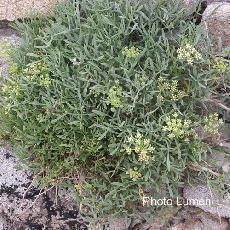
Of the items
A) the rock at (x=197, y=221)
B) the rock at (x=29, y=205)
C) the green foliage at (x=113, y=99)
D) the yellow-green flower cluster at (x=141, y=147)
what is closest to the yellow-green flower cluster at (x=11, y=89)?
the green foliage at (x=113, y=99)

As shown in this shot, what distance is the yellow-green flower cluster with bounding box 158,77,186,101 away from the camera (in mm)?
2293

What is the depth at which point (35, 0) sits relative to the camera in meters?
2.73

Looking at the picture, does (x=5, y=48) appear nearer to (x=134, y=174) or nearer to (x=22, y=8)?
(x=22, y=8)

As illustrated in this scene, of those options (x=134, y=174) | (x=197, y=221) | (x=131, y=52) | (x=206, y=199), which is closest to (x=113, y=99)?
(x=131, y=52)

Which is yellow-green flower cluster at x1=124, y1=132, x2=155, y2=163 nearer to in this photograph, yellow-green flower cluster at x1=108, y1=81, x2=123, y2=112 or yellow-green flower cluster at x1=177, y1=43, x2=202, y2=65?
yellow-green flower cluster at x1=108, y1=81, x2=123, y2=112

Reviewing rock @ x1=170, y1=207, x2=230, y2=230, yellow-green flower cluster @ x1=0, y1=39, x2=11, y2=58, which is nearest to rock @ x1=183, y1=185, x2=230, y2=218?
rock @ x1=170, y1=207, x2=230, y2=230

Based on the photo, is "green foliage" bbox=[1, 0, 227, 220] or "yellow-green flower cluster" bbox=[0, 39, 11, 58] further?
"yellow-green flower cluster" bbox=[0, 39, 11, 58]

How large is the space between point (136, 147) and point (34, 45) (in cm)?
85

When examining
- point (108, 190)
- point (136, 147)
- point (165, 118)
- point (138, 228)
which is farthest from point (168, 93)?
point (138, 228)

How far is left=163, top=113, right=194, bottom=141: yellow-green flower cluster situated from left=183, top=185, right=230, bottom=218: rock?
0.36 meters

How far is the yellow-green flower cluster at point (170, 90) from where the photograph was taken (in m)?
2.29

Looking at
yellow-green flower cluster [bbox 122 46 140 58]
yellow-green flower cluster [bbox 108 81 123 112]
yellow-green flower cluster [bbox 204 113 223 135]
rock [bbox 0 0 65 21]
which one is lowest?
yellow-green flower cluster [bbox 204 113 223 135]

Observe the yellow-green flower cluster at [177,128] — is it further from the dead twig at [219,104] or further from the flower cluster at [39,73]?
the flower cluster at [39,73]

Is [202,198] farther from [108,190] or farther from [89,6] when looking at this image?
[89,6]
